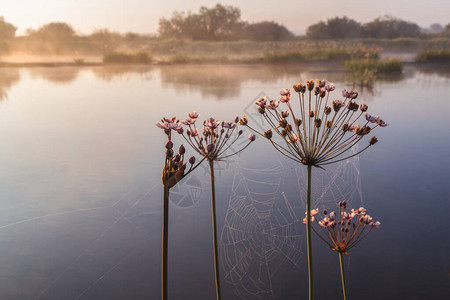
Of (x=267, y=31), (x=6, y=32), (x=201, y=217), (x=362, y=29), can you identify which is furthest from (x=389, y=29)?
(x=201, y=217)

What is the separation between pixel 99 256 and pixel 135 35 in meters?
56.8

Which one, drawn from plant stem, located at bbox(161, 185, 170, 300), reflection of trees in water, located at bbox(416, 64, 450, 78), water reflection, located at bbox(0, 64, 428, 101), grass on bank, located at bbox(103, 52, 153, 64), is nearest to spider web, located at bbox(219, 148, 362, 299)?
plant stem, located at bbox(161, 185, 170, 300)

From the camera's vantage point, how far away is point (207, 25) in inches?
2411

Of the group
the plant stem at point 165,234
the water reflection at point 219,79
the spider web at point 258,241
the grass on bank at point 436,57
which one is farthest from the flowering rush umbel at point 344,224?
the grass on bank at point 436,57

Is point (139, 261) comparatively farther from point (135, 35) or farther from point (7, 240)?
point (135, 35)

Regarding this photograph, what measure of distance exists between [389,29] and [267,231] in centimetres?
6660

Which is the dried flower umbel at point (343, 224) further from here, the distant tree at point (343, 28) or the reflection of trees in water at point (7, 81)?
the distant tree at point (343, 28)

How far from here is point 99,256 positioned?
531 cm

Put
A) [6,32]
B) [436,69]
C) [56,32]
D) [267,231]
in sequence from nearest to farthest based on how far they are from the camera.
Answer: [267,231] → [436,69] → [6,32] → [56,32]

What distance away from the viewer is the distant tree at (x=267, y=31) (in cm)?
6544

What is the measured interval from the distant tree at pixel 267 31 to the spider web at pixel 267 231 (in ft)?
199

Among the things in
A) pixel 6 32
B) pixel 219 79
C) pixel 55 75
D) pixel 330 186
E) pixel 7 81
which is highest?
pixel 6 32

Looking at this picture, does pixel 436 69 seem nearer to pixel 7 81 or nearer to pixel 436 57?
pixel 436 57

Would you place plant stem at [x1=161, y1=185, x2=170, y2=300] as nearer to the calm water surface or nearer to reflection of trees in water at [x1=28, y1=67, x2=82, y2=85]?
the calm water surface
